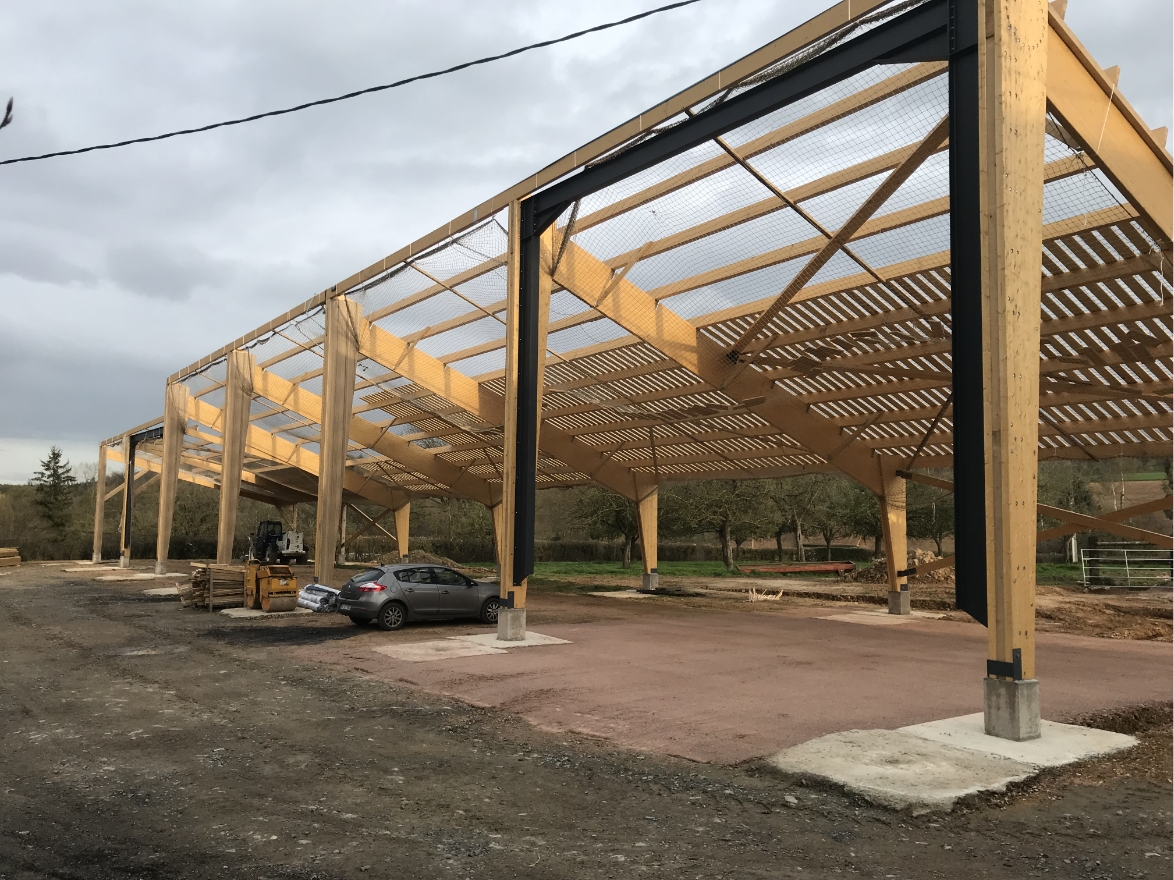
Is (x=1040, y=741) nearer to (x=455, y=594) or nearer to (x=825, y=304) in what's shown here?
(x=825, y=304)

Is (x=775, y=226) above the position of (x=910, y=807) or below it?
above

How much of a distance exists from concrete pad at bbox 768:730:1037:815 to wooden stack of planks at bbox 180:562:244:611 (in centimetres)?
1742

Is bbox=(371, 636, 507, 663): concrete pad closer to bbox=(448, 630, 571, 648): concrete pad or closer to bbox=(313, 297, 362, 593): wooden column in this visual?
bbox=(448, 630, 571, 648): concrete pad

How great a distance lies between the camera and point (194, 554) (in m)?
55.2

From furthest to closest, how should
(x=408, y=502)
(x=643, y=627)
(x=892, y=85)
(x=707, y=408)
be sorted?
(x=408, y=502) < (x=707, y=408) < (x=643, y=627) < (x=892, y=85)

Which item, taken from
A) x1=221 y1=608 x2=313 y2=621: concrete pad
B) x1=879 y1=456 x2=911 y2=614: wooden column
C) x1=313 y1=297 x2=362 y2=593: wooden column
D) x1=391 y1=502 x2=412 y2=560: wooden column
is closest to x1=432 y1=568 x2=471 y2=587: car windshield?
x1=313 y1=297 x2=362 y2=593: wooden column

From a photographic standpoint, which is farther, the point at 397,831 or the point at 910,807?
the point at 910,807

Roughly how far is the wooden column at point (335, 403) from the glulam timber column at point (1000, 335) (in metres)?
15.2

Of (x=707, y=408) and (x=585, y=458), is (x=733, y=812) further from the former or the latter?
(x=585, y=458)

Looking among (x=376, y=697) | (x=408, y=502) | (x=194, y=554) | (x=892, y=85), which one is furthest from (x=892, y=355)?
(x=194, y=554)

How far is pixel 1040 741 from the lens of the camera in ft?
25.3

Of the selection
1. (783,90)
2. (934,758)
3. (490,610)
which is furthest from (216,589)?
(934,758)

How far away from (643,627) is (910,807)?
12.6 metres

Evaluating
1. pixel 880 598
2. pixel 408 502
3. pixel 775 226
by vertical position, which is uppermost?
pixel 775 226
